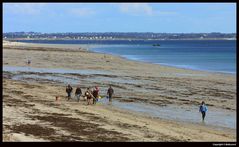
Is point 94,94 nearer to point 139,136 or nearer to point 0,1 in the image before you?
point 139,136

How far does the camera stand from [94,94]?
26.2 meters

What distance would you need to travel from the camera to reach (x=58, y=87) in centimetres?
3397

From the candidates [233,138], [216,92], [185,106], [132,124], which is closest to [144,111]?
[185,106]

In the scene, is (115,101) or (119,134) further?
(115,101)

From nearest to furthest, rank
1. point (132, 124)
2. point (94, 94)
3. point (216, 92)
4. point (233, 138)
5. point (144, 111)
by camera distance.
A: 1. point (233, 138)
2. point (132, 124)
3. point (144, 111)
4. point (94, 94)
5. point (216, 92)

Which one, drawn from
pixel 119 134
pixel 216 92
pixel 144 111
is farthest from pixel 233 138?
pixel 216 92

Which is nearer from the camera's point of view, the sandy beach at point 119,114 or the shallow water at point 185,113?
the sandy beach at point 119,114

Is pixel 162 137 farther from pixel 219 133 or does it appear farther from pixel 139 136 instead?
pixel 219 133

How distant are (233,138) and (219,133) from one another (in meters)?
0.86

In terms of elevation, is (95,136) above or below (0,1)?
below

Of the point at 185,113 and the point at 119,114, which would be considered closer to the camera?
the point at 119,114

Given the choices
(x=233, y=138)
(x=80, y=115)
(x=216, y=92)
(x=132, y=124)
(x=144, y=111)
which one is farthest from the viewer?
(x=216, y=92)

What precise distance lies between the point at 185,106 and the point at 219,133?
7558mm

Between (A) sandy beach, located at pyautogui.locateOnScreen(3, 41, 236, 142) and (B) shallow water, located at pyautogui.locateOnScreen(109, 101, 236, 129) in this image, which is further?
(B) shallow water, located at pyautogui.locateOnScreen(109, 101, 236, 129)
